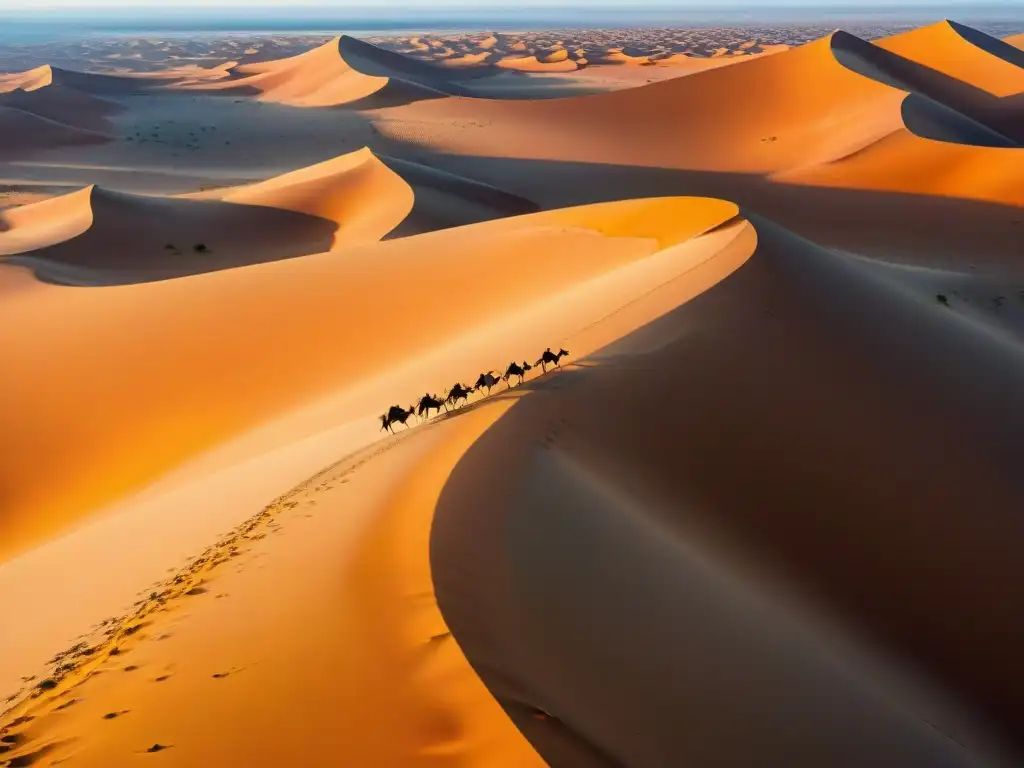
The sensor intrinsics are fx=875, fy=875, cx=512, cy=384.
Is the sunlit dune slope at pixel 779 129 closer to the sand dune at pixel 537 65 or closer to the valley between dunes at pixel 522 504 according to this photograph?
the valley between dunes at pixel 522 504

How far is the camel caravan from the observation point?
752cm

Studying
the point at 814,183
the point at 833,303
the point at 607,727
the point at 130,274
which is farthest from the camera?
the point at 814,183

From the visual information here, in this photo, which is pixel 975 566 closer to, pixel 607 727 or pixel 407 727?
pixel 607 727

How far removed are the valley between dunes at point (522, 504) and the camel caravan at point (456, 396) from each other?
5.6 inches

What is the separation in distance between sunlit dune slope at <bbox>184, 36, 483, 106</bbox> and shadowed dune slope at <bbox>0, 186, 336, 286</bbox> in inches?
1270

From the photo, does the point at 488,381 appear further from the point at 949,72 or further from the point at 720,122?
the point at 949,72

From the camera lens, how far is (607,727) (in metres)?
3.66

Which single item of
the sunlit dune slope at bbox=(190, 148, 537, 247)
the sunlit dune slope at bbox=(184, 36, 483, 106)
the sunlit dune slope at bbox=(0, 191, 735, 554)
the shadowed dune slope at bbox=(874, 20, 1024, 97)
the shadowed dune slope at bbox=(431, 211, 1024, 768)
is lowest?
the sunlit dune slope at bbox=(184, 36, 483, 106)

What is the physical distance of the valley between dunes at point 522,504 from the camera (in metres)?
3.78

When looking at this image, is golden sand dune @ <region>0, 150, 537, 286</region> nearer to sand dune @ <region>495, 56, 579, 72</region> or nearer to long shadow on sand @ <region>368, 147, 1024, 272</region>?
long shadow on sand @ <region>368, 147, 1024, 272</region>

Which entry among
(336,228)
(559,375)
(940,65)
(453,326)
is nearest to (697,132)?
(940,65)

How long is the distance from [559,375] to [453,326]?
4639 mm

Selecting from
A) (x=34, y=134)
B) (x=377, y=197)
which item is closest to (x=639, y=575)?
(x=377, y=197)

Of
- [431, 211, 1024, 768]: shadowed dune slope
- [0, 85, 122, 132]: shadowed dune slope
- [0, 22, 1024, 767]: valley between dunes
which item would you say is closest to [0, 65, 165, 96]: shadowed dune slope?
[0, 85, 122, 132]: shadowed dune slope
